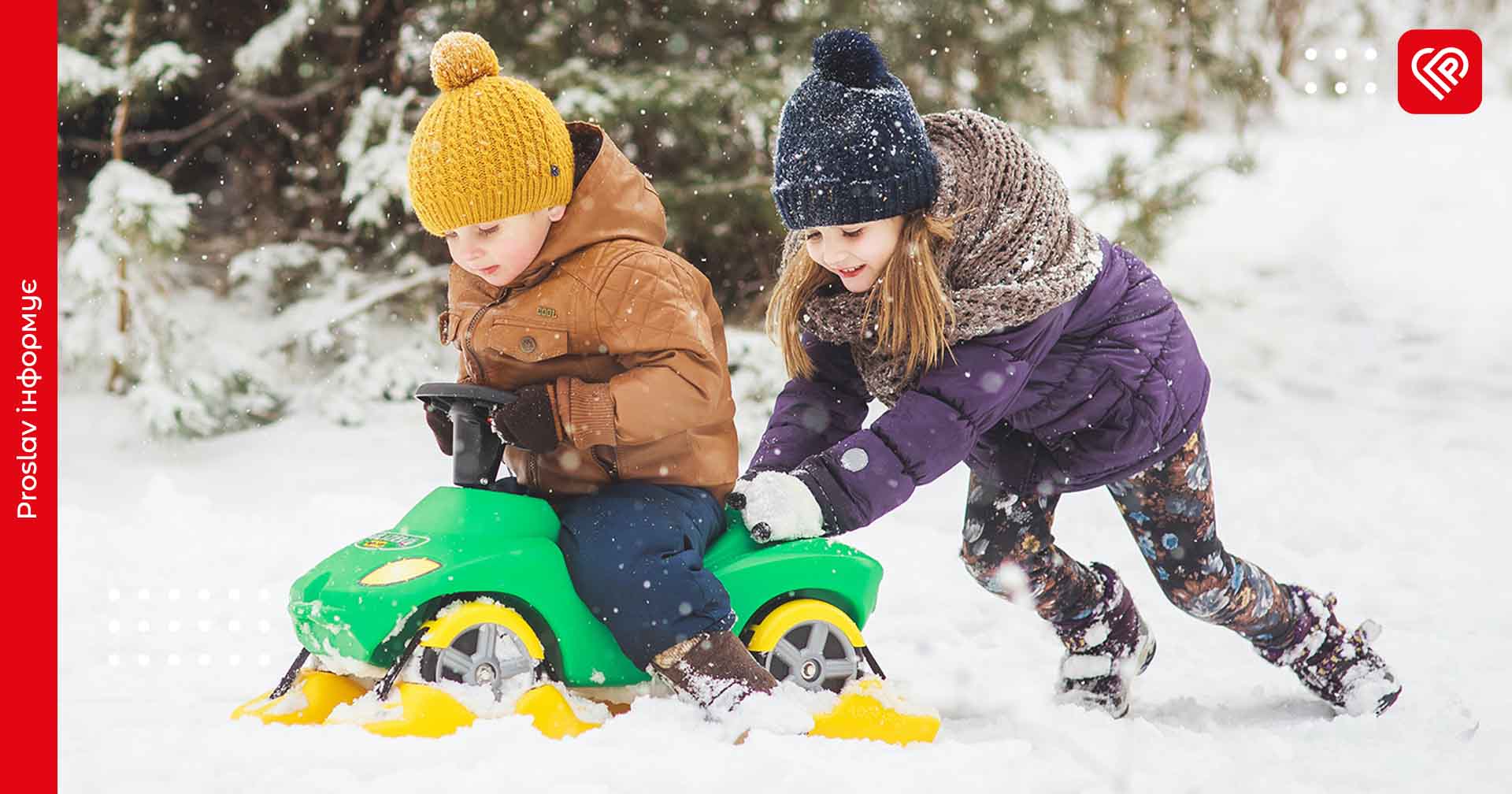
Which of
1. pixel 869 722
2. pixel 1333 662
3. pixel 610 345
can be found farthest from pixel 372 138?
pixel 1333 662

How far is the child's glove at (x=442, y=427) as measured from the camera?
8.87ft

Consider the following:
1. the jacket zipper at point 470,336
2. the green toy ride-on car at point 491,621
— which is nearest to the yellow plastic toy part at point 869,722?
the green toy ride-on car at point 491,621

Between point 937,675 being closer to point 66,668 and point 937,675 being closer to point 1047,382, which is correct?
point 1047,382

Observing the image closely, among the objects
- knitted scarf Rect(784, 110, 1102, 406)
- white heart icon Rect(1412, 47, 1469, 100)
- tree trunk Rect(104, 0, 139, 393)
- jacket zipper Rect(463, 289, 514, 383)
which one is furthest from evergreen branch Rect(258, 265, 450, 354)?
white heart icon Rect(1412, 47, 1469, 100)

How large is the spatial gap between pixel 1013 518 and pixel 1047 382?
0.47 meters

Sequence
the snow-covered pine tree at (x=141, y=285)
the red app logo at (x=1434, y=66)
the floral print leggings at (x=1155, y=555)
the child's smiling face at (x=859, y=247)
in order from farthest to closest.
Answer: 1. the red app logo at (x=1434, y=66)
2. the snow-covered pine tree at (x=141, y=285)
3. the floral print leggings at (x=1155, y=555)
4. the child's smiling face at (x=859, y=247)

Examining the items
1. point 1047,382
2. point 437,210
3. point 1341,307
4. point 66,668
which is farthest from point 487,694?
point 1341,307

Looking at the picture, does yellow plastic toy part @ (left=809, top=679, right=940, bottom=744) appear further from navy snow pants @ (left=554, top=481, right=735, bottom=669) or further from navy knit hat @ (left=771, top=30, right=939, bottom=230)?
navy knit hat @ (left=771, top=30, right=939, bottom=230)

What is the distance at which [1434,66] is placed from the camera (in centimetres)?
694

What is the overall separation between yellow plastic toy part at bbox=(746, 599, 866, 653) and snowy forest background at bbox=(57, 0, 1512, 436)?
3140mm

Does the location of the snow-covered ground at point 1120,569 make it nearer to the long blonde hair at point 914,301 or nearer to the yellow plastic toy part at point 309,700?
the yellow plastic toy part at point 309,700

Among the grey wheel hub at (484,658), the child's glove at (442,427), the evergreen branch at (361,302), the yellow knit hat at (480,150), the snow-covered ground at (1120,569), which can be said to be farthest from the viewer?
the evergreen branch at (361,302)

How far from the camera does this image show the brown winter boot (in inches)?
94.5
